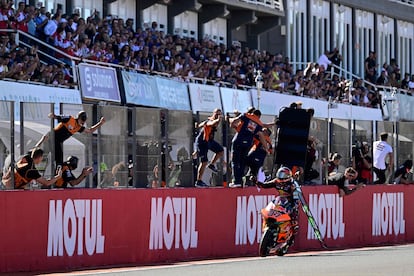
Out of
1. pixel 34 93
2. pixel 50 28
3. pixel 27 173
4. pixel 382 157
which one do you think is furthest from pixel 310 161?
pixel 50 28

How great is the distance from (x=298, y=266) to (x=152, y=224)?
2.80 metres

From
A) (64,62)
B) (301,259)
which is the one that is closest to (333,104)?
(64,62)

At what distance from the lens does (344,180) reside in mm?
24375

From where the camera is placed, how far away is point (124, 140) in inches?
778

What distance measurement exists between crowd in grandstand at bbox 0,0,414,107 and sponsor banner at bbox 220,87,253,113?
0.63m

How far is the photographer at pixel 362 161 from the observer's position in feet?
83.0

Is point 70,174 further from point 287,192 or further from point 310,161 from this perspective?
point 310,161

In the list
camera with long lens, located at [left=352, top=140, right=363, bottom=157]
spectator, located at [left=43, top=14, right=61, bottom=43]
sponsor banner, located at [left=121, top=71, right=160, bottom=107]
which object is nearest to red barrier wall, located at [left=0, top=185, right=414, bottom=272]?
camera with long lens, located at [left=352, top=140, right=363, bottom=157]

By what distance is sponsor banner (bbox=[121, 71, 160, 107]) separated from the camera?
30359 mm

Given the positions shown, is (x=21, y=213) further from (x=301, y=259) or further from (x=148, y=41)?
(x=148, y=41)

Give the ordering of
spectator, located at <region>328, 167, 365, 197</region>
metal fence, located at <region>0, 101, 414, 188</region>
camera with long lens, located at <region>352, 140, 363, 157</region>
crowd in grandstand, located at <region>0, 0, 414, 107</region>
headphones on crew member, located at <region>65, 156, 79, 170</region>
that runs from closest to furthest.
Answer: metal fence, located at <region>0, 101, 414, 188</region> < headphones on crew member, located at <region>65, 156, 79, 170</region> < spectator, located at <region>328, 167, 365, 197</region> < camera with long lens, located at <region>352, 140, 363, 157</region> < crowd in grandstand, located at <region>0, 0, 414, 107</region>

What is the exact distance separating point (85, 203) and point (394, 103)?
25391 millimetres

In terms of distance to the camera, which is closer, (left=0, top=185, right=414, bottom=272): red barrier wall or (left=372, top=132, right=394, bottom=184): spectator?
(left=0, top=185, right=414, bottom=272): red barrier wall

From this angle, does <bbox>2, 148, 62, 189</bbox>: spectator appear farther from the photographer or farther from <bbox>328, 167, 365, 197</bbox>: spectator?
the photographer
